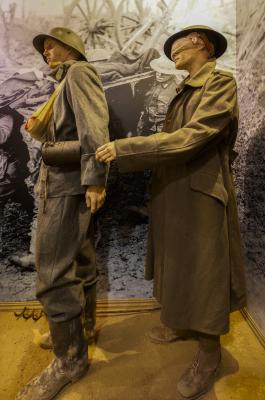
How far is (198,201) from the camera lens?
1294mm

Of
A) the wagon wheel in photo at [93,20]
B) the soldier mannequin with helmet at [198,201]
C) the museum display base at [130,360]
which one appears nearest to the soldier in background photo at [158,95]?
the wagon wheel in photo at [93,20]

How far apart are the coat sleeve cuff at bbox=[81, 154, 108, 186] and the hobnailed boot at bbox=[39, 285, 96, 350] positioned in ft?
2.38

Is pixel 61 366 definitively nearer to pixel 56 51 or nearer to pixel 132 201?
pixel 132 201

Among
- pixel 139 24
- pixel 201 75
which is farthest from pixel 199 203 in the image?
pixel 139 24

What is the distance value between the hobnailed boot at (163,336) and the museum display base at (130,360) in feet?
0.12

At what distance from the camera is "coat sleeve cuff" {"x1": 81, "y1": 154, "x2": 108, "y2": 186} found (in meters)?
1.27

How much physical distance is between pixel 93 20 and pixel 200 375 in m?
2.14

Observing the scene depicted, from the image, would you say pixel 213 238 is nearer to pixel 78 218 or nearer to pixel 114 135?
pixel 78 218

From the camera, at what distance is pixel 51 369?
141cm

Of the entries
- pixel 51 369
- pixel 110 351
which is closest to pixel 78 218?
pixel 51 369

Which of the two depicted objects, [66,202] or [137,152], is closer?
[137,152]

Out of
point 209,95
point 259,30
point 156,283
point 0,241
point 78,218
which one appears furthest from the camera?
point 0,241

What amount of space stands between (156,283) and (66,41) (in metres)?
1.28

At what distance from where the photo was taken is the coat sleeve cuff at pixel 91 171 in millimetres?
1270
